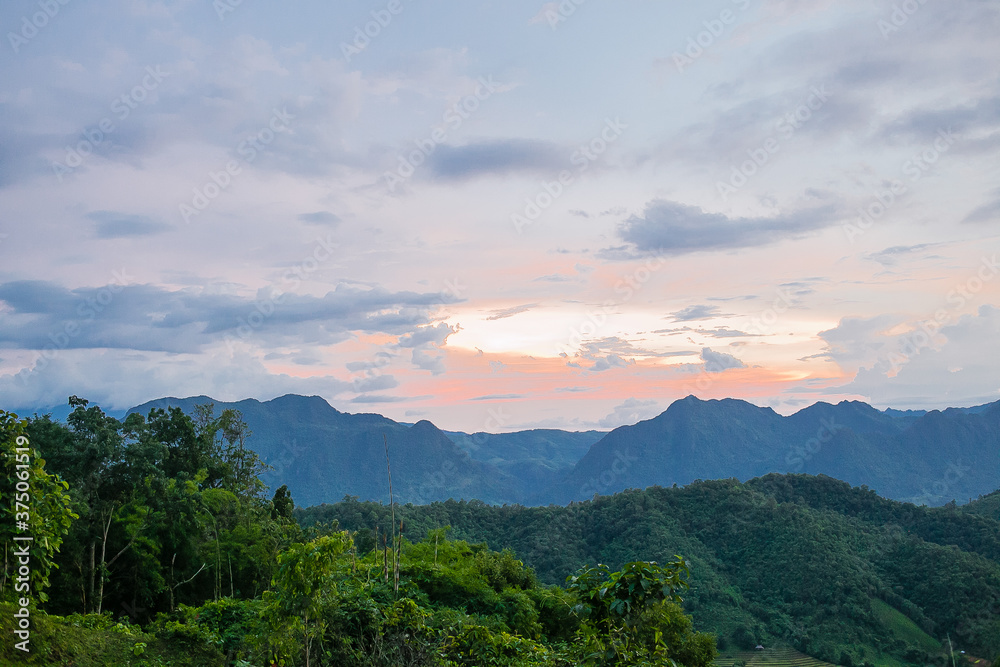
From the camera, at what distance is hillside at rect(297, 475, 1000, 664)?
63.0m

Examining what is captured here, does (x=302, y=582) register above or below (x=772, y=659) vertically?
above

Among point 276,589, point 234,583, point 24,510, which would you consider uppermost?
point 24,510

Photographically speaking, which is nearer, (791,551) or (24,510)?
(24,510)

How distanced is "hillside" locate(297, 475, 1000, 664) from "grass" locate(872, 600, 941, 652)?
0.14 metres

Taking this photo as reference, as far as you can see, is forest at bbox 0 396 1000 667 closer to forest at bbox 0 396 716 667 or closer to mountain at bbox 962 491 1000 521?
forest at bbox 0 396 716 667

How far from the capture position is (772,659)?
6294 cm

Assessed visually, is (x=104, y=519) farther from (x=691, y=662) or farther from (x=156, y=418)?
(x=691, y=662)

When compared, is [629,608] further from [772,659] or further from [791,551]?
[791,551]

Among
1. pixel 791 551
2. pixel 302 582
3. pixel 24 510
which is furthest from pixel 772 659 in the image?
pixel 24 510

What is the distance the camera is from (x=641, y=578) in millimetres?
5215

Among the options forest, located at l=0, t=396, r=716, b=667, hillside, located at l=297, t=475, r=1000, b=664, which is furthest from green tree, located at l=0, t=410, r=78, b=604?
hillside, located at l=297, t=475, r=1000, b=664

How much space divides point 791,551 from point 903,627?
1378cm

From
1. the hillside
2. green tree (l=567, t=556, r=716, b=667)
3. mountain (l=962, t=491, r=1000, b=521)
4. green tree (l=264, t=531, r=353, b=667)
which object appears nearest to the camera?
green tree (l=567, t=556, r=716, b=667)

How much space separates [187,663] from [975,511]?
4262 inches
